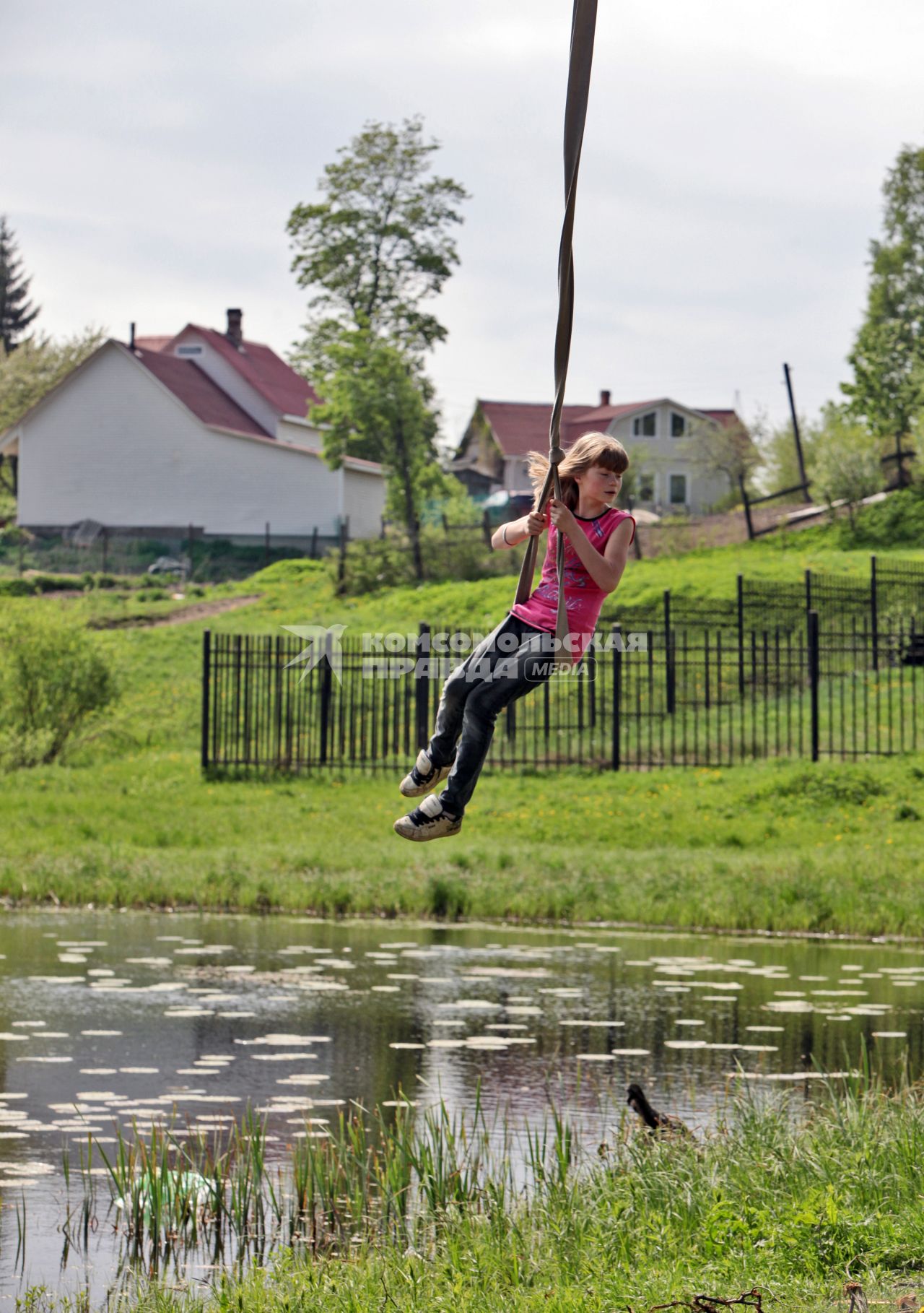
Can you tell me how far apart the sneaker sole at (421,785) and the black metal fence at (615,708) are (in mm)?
15691

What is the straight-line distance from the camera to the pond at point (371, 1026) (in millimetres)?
9414

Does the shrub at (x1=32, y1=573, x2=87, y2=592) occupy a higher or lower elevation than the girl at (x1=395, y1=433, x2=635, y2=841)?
higher

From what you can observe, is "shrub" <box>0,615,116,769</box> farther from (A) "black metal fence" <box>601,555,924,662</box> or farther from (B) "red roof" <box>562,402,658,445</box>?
(B) "red roof" <box>562,402,658,445</box>

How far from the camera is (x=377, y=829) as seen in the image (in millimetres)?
19516

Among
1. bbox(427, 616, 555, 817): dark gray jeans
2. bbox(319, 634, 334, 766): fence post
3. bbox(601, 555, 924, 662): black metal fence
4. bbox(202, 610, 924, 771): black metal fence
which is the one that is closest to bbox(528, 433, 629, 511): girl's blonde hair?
bbox(427, 616, 555, 817): dark gray jeans

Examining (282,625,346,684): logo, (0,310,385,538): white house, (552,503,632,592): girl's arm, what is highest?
(0,310,385,538): white house

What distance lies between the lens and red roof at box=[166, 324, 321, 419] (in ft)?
202

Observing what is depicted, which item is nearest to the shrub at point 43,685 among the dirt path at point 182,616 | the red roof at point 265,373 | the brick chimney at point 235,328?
the dirt path at point 182,616

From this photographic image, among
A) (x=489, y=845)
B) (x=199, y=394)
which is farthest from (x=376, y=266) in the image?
(x=489, y=845)

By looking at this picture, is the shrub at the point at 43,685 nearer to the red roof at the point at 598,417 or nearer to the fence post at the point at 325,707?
the fence post at the point at 325,707

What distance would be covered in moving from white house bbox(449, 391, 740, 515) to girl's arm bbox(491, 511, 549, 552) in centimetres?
6595

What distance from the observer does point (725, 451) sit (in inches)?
2539

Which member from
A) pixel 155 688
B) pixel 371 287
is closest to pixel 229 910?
pixel 155 688

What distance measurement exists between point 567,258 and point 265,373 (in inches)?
2407
